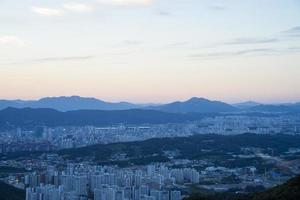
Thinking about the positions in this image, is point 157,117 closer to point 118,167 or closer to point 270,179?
point 118,167

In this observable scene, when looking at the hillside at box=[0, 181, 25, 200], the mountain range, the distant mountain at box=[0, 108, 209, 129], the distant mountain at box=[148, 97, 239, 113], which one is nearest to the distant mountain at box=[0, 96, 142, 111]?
the mountain range

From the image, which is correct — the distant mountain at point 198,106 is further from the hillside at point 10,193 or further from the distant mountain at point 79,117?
the hillside at point 10,193

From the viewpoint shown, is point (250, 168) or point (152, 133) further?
point (152, 133)

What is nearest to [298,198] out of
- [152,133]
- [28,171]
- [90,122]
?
[28,171]

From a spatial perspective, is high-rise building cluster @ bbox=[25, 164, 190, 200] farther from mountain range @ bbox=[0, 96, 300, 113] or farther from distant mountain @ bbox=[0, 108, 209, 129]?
mountain range @ bbox=[0, 96, 300, 113]

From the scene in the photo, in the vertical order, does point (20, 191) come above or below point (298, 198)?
below

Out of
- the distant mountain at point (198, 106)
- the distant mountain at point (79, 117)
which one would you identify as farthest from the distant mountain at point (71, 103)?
the distant mountain at point (79, 117)

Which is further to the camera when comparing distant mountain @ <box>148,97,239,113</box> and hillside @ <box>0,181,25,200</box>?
distant mountain @ <box>148,97,239,113</box>
